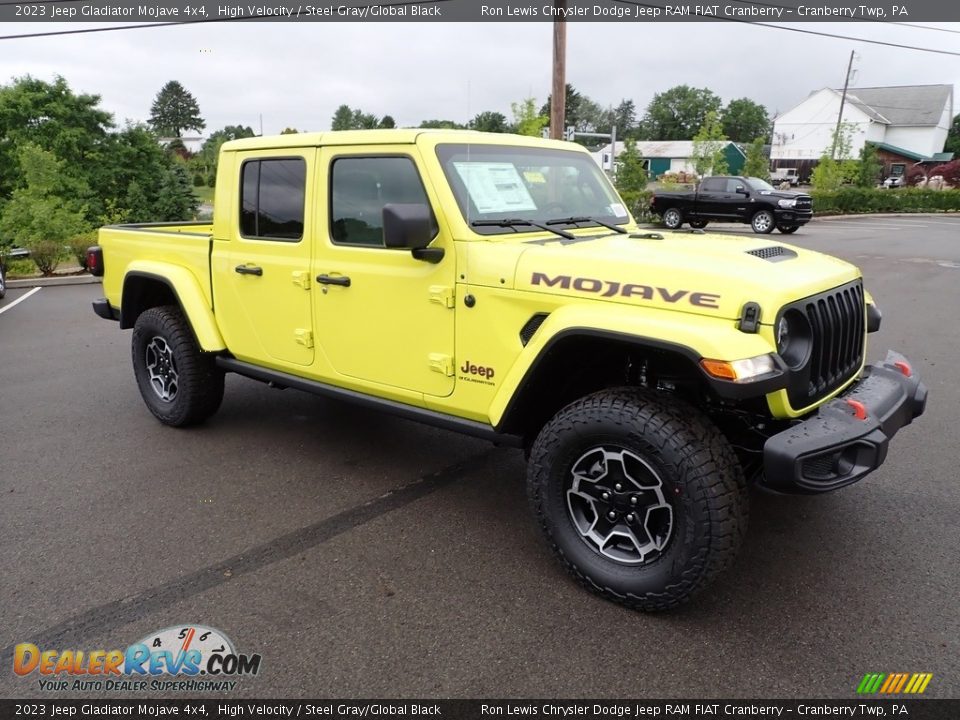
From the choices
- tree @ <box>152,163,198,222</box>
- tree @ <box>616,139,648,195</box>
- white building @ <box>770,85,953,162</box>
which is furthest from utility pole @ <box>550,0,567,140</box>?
white building @ <box>770,85,953,162</box>

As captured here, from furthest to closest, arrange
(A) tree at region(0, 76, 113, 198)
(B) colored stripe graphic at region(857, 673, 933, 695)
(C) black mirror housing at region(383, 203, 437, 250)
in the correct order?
(A) tree at region(0, 76, 113, 198)
(C) black mirror housing at region(383, 203, 437, 250)
(B) colored stripe graphic at region(857, 673, 933, 695)

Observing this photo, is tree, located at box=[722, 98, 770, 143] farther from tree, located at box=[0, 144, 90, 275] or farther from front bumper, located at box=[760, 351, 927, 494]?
front bumper, located at box=[760, 351, 927, 494]

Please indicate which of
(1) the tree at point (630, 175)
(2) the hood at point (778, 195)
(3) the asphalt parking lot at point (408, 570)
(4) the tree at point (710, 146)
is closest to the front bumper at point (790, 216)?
(2) the hood at point (778, 195)

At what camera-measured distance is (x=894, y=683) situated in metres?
2.47

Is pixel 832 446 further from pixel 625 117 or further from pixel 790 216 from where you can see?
pixel 625 117

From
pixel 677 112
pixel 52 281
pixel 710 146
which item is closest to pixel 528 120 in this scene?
pixel 52 281

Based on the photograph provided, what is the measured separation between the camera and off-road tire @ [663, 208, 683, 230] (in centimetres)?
2212

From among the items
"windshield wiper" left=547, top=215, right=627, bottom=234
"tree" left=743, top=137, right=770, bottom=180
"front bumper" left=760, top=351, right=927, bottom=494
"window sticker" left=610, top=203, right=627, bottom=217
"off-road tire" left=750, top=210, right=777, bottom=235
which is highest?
"tree" left=743, top=137, right=770, bottom=180

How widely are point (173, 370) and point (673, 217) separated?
1977cm

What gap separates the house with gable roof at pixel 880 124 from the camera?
6444 cm

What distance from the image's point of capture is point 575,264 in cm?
296

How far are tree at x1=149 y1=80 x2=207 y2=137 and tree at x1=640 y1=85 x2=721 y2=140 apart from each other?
68.5 meters

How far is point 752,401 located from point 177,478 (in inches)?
126

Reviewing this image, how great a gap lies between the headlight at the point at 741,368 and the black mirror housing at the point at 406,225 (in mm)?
1334
